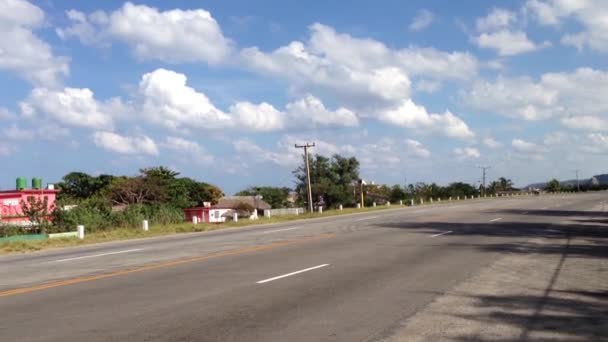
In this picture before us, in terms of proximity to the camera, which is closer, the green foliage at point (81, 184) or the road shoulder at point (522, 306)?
the road shoulder at point (522, 306)

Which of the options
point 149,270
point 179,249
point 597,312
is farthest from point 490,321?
point 179,249

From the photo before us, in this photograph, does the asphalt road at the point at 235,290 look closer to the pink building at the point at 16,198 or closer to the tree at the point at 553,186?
the pink building at the point at 16,198

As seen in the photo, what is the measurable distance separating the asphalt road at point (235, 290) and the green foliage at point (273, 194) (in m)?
95.4

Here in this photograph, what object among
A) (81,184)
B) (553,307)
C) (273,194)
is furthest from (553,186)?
(553,307)

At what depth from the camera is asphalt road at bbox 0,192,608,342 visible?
820cm

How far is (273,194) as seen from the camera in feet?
389

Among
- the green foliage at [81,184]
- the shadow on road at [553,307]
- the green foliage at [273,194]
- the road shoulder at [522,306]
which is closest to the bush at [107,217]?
the shadow on road at [553,307]

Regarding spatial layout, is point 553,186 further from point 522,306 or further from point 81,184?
point 522,306

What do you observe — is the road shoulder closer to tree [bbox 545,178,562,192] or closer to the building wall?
the building wall

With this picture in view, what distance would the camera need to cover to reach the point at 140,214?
129ft

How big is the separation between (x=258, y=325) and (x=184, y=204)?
65.8 meters

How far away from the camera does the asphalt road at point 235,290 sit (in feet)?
26.9

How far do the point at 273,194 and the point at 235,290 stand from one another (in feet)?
352

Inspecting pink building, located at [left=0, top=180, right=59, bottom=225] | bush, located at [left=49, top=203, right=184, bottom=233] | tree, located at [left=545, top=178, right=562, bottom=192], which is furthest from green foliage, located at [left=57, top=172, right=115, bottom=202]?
tree, located at [left=545, top=178, right=562, bottom=192]
